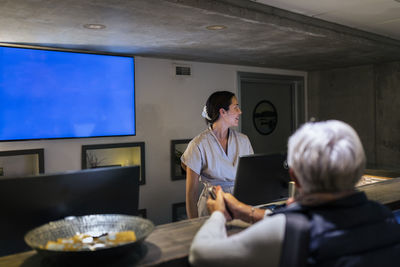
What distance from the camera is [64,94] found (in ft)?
13.6

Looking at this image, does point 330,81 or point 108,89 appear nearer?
point 108,89

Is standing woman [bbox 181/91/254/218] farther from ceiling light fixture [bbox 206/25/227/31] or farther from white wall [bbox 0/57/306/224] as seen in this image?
white wall [bbox 0/57/306/224]

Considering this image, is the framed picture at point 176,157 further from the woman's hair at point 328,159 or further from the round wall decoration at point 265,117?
the woman's hair at point 328,159

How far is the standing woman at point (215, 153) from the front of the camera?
2.67 m

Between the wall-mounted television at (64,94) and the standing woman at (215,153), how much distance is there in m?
2.00

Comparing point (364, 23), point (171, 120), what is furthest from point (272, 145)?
point (364, 23)

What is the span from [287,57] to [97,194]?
412 centimetres

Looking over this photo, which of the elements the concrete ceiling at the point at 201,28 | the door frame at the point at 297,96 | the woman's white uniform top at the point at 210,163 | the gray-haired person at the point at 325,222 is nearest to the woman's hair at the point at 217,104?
the woman's white uniform top at the point at 210,163

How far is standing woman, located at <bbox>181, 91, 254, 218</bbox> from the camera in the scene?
267 centimetres

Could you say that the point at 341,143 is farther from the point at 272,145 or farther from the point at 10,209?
the point at 272,145

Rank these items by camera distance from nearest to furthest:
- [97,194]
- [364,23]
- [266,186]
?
1. [97,194]
2. [266,186]
3. [364,23]

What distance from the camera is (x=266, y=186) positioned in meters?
2.10

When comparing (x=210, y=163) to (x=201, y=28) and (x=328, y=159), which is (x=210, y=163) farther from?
(x=328, y=159)

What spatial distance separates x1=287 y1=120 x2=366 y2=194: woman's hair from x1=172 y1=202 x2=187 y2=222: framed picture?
4.15 meters
